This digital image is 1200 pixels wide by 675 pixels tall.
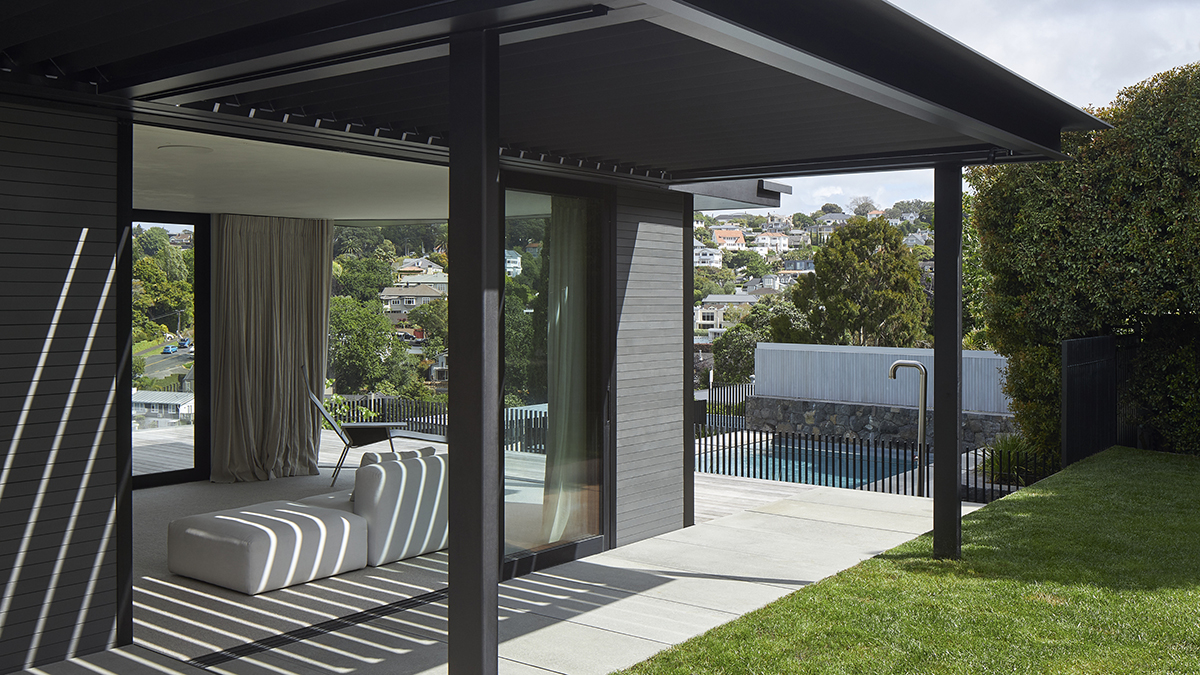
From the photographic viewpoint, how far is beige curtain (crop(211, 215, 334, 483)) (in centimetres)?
983

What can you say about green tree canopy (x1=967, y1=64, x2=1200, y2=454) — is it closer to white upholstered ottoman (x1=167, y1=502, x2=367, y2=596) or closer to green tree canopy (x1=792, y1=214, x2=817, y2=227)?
white upholstered ottoman (x1=167, y1=502, x2=367, y2=596)

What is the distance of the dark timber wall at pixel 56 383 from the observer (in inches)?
169

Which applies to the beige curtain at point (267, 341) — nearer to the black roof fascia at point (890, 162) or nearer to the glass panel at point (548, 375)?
the glass panel at point (548, 375)

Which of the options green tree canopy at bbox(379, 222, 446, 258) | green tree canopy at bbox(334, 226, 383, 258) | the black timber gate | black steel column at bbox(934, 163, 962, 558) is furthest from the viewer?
green tree canopy at bbox(379, 222, 446, 258)

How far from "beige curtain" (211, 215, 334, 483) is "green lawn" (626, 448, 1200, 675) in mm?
6582

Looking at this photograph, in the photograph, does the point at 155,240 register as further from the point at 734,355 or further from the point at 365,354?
the point at 734,355

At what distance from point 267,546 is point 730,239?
8453 cm

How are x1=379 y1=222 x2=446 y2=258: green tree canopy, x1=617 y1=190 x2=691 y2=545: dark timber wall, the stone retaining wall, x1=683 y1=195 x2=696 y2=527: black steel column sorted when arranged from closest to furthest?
x1=617 y1=190 x2=691 y2=545: dark timber wall
x1=683 y1=195 x2=696 y2=527: black steel column
the stone retaining wall
x1=379 y1=222 x2=446 y2=258: green tree canopy

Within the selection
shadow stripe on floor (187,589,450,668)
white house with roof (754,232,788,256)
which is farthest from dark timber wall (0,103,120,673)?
white house with roof (754,232,788,256)

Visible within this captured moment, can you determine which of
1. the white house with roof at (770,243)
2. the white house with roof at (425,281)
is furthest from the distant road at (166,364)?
the white house with roof at (770,243)

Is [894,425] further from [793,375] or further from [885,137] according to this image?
[885,137]

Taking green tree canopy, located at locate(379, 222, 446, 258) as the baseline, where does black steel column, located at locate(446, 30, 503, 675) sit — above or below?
below

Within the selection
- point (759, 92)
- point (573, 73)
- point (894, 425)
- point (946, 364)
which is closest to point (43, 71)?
point (573, 73)

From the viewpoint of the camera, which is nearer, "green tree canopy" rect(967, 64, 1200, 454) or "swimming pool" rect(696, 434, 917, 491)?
"green tree canopy" rect(967, 64, 1200, 454)
